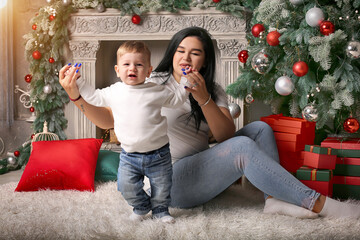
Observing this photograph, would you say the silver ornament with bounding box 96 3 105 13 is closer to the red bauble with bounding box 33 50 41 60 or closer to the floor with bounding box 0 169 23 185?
Result: the red bauble with bounding box 33 50 41 60

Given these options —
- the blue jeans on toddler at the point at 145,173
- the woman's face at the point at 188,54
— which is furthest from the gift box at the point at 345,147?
the blue jeans on toddler at the point at 145,173

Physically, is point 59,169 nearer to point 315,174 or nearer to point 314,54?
point 315,174

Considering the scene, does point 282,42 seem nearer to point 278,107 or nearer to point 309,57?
point 309,57

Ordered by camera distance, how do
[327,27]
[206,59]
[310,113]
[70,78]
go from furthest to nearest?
[310,113]
[327,27]
[206,59]
[70,78]

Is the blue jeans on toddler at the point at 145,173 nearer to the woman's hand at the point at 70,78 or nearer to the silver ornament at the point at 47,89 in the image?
the woman's hand at the point at 70,78

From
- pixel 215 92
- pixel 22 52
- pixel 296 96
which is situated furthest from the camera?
pixel 22 52

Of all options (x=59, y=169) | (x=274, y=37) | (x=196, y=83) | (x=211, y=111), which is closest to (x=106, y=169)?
(x=59, y=169)

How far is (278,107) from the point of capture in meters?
2.98

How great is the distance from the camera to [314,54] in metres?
2.30

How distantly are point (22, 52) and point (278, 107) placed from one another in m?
2.51

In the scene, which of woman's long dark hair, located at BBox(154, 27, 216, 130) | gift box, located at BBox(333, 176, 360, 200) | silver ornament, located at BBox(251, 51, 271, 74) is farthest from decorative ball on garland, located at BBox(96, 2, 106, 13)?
gift box, located at BBox(333, 176, 360, 200)

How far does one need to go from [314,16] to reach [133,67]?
1221 millimetres

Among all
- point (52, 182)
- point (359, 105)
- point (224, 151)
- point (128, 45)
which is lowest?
point (52, 182)


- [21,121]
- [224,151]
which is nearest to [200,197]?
[224,151]
